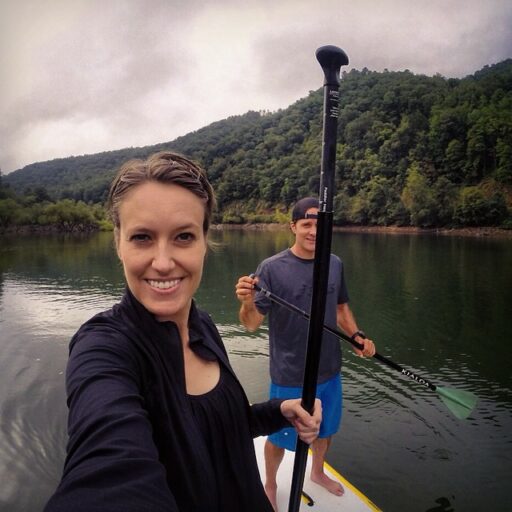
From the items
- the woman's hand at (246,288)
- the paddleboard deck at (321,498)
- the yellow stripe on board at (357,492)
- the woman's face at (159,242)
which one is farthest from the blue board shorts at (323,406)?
the woman's face at (159,242)

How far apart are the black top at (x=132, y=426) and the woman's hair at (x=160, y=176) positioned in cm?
36

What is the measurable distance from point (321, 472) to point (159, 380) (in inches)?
130

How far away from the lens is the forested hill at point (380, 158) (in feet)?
262

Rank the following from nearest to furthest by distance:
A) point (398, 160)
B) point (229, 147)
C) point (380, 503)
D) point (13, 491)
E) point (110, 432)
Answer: point (110, 432)
point (380, 503)
point (13, 491)
point (398, 160)
point (229, 147)

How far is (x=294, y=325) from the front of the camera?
3.48m

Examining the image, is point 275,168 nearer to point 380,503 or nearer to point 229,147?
point 229,147

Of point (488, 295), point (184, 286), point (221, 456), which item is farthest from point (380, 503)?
point (488, 295)

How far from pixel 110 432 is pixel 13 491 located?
5.70 meters

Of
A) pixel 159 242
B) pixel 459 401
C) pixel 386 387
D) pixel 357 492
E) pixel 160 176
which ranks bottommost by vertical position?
pixel 386 387

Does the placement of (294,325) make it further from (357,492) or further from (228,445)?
(228,445)

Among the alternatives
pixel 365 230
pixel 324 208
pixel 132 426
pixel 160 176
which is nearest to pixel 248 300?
pixel 324 208

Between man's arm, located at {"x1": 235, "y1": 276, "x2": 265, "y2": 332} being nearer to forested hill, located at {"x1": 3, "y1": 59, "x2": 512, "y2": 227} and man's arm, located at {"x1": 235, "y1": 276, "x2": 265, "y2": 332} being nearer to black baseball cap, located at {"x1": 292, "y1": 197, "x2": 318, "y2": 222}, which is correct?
black baseball cap, located at {"x1": 292, "y1": 197, "x2": 318, "y2": 222}

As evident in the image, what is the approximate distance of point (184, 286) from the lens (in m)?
1.40

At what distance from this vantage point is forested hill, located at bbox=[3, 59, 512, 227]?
80.0 meters
